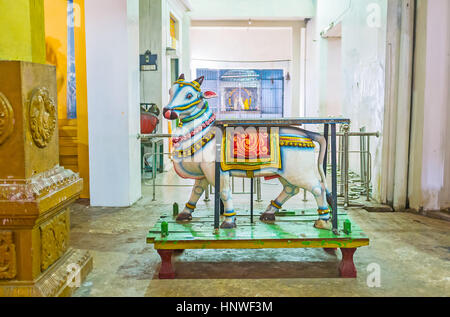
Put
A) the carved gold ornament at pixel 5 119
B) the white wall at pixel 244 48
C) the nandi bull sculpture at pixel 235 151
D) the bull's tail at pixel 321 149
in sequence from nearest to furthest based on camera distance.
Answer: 1. the carved gold ornament at pixel 5 119
2. the nandi bull sculpture at pixel 235 151
3. the bull's tail at pixel 321 149
4. the white wall at pixel 244 48

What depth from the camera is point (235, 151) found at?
352 centimetres

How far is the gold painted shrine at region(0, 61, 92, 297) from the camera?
2.57 metres

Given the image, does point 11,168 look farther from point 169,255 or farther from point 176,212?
point 176,212

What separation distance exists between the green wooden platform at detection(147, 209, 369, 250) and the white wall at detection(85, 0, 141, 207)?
227 cm

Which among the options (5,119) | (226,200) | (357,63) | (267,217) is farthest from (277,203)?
(357,63)

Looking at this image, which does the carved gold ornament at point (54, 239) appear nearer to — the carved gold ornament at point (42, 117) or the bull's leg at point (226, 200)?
the carved gold ornament at point (42, 117)

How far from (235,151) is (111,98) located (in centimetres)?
276

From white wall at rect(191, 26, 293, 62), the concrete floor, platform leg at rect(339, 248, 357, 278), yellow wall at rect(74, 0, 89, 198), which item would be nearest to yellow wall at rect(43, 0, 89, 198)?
Result: yellow wall at rect(74, 0, 89, 198)

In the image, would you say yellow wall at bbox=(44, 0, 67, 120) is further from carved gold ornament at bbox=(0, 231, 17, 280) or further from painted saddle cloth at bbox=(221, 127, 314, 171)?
carved gold ornament at bbox=(0, 231, 17, 280)

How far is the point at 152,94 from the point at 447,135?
573cm

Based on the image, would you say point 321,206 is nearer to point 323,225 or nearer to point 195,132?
point 323,225

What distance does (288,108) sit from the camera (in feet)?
51.1

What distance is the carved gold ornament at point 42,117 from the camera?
8.86 feet

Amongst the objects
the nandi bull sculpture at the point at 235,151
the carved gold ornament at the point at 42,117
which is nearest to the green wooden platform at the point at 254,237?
the nandi bull sculpture at the point at 235,151
